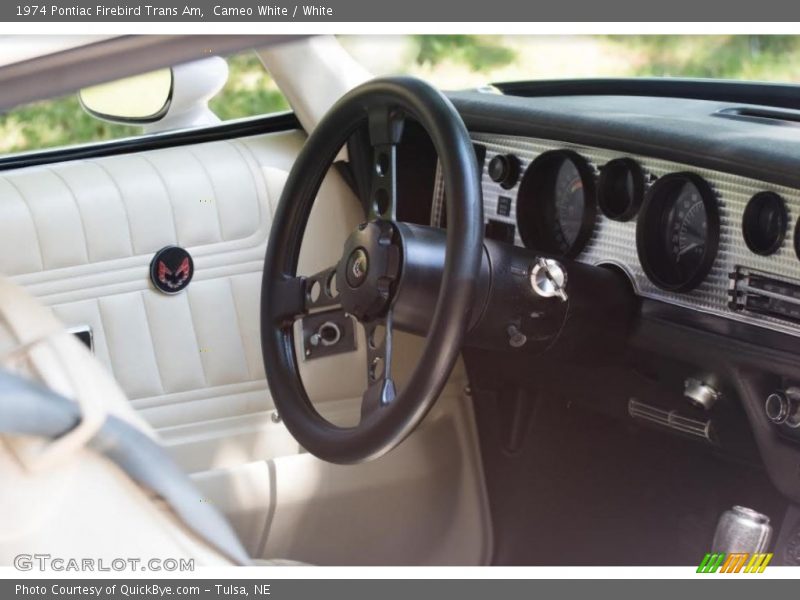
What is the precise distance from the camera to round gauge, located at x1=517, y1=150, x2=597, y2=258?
198 cm

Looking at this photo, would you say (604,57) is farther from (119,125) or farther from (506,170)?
(506,170)

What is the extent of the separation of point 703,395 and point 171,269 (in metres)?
0.94

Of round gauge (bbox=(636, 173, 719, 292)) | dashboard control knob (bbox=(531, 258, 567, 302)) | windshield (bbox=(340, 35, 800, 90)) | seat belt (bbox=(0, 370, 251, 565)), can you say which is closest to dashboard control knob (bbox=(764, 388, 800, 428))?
round gauge (bbox=(636, 173, 719, 292))

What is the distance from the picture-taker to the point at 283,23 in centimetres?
95

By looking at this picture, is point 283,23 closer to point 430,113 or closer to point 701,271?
point 430,113

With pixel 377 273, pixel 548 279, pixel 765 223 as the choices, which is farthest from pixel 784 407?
pixel 377 273

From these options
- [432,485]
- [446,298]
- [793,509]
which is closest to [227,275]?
[432,485]

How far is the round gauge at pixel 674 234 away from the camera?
1764 millimetres

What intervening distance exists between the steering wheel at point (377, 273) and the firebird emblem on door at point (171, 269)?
25 cm

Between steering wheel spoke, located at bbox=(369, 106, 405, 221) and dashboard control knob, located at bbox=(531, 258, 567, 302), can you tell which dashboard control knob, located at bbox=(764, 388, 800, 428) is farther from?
steering wheel spoke, located at bbox=(369, 106, 405, 221)

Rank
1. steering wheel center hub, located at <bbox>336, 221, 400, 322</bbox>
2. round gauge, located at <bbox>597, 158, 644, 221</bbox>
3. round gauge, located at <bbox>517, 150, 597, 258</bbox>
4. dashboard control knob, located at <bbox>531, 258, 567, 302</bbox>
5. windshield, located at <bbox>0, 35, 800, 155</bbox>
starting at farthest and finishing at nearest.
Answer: windshield, located at <bbox>0, 35, 800, 155</bbox> < round gauge, located at <bbox>517, 150, 597, 258</bbox> < round gauge, located at <bbox>597, 158, 644, 221</bbox> < dashboard control knob, located at <bbox>531, 258, 567, 302</bbox> < steering wheel center hub, located at <bbox>336, 221, 400, 322</bbox>

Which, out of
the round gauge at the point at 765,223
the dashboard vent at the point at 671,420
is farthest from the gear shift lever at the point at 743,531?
the round gauge at the point at 765,223

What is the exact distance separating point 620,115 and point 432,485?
0.88m

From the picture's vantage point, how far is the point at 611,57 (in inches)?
221
